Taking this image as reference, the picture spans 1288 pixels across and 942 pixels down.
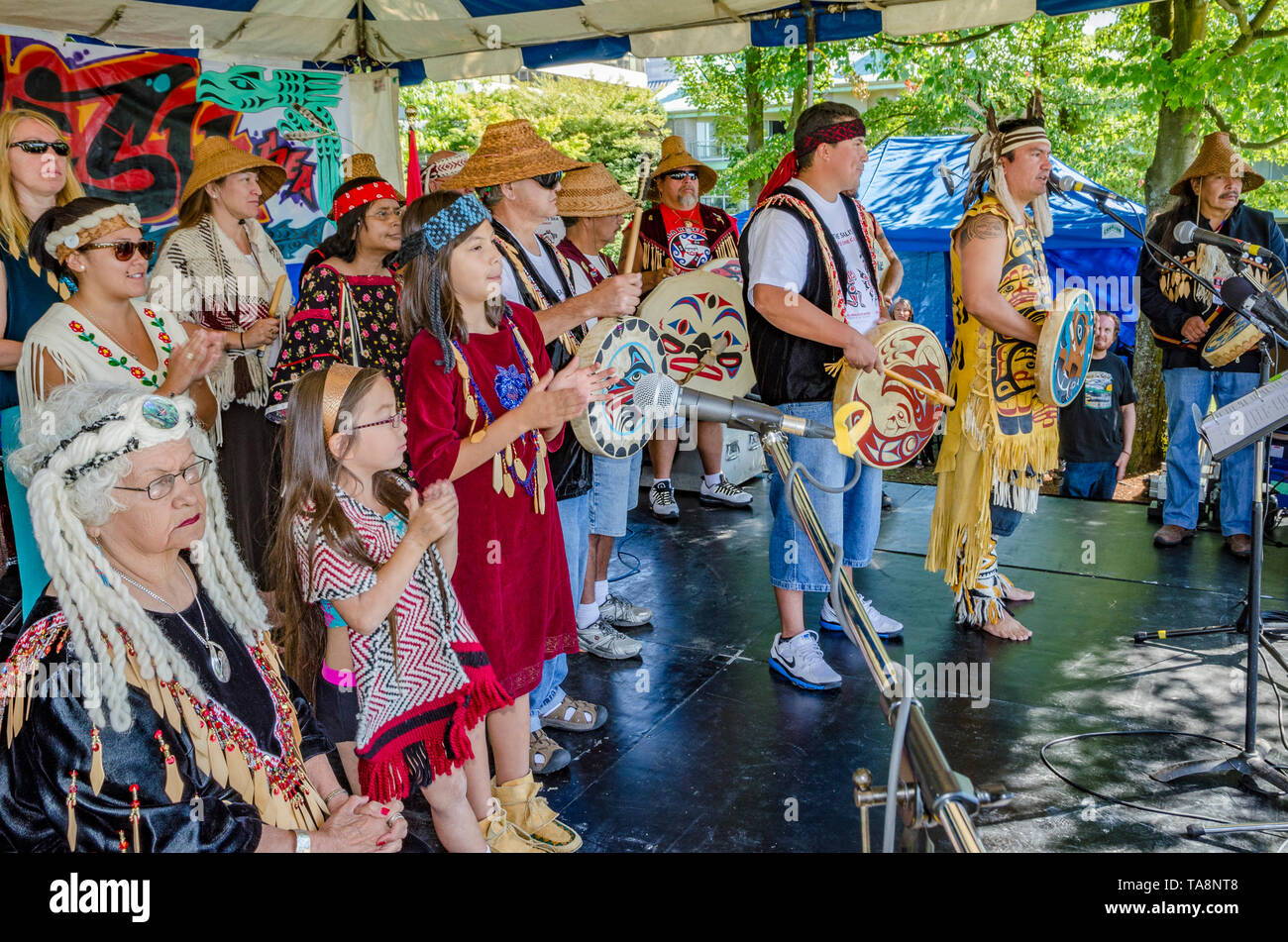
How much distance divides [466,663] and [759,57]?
12.3 m

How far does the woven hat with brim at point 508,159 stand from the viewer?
3.03 metres

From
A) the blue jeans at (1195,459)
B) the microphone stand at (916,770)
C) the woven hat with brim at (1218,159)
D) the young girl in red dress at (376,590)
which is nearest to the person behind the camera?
the microphone stand at (916,770)

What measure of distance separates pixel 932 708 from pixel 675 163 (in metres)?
3.53

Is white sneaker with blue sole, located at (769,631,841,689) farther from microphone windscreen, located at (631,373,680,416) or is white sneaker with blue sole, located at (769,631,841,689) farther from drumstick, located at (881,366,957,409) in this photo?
microphone windscreen, located at (631,373,680,416)

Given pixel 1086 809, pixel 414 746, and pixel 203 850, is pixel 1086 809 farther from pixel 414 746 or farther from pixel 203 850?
pixel 203 850

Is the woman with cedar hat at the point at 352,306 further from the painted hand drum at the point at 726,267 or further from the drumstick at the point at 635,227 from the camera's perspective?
the painted hand drum at the point at 726,267

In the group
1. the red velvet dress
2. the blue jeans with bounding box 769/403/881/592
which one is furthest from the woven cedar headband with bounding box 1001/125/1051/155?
the red velvet dress

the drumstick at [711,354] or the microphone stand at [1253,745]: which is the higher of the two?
the drumstick at [711,354]

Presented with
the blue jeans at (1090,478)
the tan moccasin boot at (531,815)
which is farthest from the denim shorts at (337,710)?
the blue jeans at (1090,478)

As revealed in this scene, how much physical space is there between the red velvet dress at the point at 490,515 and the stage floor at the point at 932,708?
61cm

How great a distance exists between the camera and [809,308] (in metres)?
3.59

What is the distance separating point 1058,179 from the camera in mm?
3850

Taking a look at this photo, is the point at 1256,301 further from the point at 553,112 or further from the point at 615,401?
the point at 553,112

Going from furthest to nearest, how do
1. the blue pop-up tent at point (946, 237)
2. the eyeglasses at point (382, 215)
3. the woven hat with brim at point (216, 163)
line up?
the blue pop-up tent at point (946, 237)
the woven hat with brim at point (216, 163)
the eyeglasses at point (382, 215)
